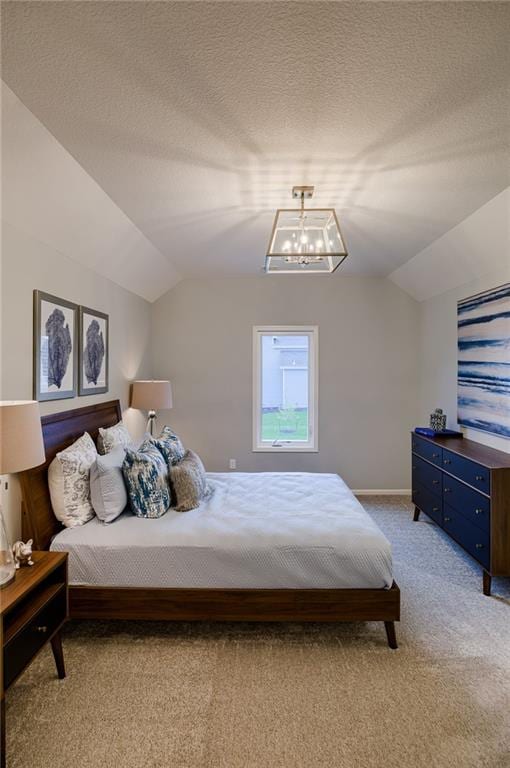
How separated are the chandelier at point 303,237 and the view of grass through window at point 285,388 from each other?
201cm

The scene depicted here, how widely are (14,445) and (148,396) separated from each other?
2.43m

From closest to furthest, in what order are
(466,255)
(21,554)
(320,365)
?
(21,554), (466,255), (320,365)

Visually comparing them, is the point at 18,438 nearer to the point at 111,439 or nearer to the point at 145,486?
the point at 145,486

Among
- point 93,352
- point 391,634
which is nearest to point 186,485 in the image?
point 93,352

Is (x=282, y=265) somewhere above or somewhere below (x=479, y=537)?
above

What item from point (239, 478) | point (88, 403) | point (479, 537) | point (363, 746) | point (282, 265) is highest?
point (282, 265)

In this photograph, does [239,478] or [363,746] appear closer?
[363,746]

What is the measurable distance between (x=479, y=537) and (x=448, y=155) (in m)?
2.56

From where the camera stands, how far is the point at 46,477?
2.40 m

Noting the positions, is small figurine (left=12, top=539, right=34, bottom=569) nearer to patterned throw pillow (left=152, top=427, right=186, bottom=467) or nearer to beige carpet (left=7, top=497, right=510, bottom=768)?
beige carpet (left=7, top=497, right=510, bottom=768)

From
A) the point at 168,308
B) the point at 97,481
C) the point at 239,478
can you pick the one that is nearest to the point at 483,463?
the point at 239,478

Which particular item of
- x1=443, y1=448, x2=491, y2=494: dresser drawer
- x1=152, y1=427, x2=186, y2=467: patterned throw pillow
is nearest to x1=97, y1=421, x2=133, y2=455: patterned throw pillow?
x1=152, y1=427, x2=186, y2=467: patterned throw pillow

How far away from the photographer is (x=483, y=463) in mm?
2793

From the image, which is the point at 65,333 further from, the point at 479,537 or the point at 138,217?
the point at 479,537
